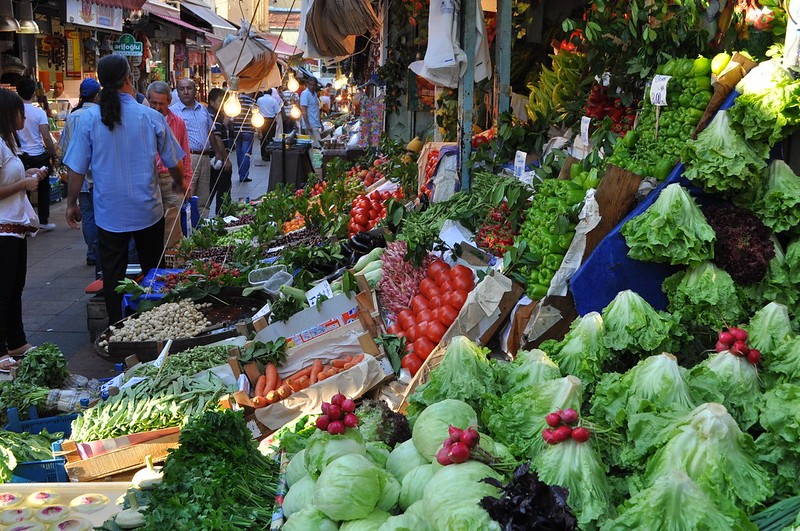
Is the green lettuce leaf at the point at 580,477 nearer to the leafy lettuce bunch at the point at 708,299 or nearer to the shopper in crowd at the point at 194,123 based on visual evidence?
the leafy lettuce bunch at the point at 708,299

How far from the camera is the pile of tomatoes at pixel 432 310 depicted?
457 centimetres

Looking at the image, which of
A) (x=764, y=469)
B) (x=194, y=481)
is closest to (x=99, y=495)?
(x=194, y=481)

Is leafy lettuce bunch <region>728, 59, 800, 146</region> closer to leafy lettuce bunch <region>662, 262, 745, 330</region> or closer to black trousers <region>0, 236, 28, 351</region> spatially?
leafy lettuce bunch <region>662, 262, 745, 330</region>

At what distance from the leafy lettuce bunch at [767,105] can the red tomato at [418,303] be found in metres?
1.99

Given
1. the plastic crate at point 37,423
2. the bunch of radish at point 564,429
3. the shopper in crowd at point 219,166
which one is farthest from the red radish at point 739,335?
the shopper in crowd at point 219,166

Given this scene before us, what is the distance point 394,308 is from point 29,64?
1191 centimetres

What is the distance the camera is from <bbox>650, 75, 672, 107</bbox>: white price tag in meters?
4.04

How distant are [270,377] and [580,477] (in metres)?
2.87

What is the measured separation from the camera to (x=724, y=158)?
144 inches

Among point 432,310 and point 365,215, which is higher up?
point 432,310

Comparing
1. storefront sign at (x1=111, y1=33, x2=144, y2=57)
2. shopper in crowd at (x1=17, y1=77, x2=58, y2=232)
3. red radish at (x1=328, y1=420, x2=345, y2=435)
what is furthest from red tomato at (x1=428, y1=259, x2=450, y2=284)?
storefront sign at (x1=111, y1=33, x2=144, y2=57)

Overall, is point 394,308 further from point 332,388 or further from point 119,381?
point 119,381

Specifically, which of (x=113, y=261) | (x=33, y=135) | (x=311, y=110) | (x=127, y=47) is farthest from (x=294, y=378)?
(x=311, y=110)

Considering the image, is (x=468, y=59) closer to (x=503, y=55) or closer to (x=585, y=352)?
(x=503, y=55)
